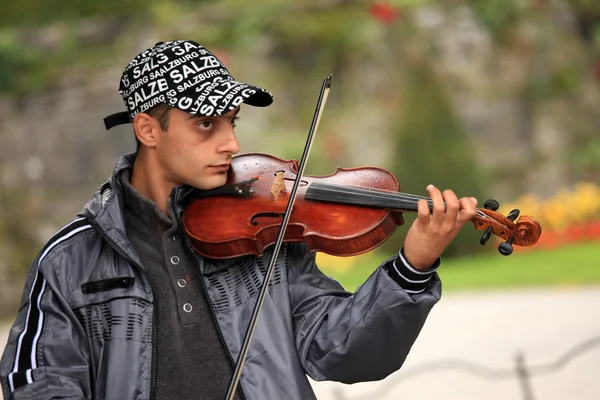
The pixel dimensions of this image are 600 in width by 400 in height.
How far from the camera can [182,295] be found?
A: 2393 mm

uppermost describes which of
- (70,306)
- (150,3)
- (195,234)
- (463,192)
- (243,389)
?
(150,3)

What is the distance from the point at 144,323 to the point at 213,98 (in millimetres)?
602

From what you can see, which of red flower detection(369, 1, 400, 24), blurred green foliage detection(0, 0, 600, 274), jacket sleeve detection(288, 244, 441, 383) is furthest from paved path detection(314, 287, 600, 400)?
red flower detection(369, 1, 400, 24)

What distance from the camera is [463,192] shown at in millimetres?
8328

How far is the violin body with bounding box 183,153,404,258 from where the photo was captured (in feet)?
7.75

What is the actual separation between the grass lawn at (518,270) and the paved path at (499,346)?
304 mm

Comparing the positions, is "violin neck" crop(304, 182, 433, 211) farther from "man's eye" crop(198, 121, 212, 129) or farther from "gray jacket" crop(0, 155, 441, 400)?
"man's eye" crop(198, 121, 212, 129)

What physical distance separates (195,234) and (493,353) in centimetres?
349

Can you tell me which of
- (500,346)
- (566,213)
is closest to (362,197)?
(500,346)

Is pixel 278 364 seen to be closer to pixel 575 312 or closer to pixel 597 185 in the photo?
pixel 575 312

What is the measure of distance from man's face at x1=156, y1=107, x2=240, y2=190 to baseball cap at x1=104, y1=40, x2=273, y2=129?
0.18 ft

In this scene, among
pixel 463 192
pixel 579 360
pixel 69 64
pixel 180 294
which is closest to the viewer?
pixel 180 294

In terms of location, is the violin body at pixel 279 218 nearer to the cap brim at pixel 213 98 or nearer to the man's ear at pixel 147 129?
the man's ear at pixel 147 129

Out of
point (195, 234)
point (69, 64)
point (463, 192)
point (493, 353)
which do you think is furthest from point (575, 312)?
point (69, 64)
